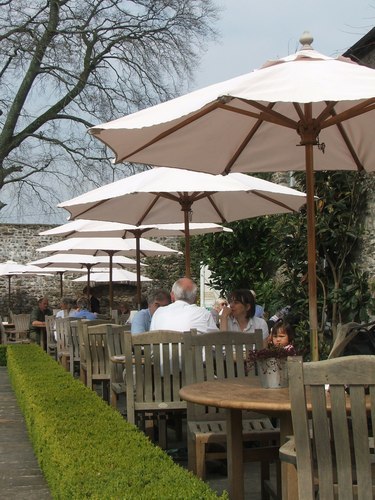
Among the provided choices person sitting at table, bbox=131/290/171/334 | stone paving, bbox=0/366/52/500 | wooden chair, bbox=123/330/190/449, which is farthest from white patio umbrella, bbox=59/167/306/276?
stone paving, bbox=0/366/52/500

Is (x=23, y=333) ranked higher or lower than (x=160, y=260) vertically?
lower

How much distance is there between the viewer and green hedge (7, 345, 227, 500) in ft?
11.0

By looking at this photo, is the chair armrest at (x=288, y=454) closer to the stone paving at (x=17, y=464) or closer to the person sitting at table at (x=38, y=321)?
the stone paving at (x=17, y=464)

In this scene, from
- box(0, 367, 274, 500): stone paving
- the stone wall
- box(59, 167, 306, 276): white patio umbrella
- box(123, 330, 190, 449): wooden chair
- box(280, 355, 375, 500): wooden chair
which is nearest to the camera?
box(280, 355, 375, 500): wooden chair

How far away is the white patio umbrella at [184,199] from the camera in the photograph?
23.9 feet

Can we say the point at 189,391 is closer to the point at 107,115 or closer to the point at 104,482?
the point at 104,482

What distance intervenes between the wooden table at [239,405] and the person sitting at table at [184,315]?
4.68 feet

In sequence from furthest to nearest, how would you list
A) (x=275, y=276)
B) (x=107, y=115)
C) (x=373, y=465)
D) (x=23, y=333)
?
(x=107, y=115) < (x=23, y=333) < (x=275, y=276) < (x=373, y=465)

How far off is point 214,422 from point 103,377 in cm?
291

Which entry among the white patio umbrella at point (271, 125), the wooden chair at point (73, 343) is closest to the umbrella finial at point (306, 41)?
the white patio umbrella at point (271, 125)

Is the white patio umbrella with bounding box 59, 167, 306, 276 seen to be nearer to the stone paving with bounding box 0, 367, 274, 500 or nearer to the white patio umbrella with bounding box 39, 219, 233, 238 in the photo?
the white patio umbrella with bounding box 39, 219, 233, 238

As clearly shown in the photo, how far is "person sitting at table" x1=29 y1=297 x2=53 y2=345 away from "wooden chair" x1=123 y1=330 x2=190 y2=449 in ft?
31.8

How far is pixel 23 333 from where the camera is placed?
1964cm

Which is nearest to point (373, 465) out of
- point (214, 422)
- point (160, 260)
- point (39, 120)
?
point (214, 422)
